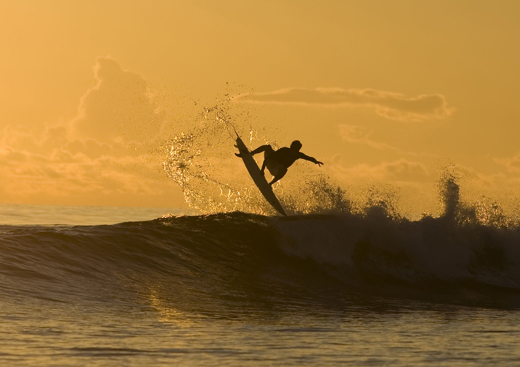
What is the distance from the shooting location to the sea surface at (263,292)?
827 cm

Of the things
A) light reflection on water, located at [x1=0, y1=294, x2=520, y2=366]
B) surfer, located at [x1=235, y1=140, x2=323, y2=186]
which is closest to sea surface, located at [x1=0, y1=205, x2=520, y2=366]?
light reflection on water, located at [x1=0, y1=294, x2=520, y2=366]

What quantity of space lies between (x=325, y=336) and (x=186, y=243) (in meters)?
8.44

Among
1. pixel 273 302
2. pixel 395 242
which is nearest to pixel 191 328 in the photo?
pixel 273 302

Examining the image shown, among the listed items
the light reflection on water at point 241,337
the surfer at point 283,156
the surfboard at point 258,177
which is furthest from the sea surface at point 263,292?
the surfer at point 283,156

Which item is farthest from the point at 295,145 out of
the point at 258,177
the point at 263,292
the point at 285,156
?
the point at 263,292

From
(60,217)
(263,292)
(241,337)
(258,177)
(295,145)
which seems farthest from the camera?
(60,217)

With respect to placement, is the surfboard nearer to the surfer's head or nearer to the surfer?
the surfer

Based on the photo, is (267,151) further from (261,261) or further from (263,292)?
(263,292)

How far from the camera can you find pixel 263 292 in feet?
47.0

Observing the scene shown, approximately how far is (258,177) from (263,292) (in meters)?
6.38

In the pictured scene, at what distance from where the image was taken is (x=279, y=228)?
18.7 meters

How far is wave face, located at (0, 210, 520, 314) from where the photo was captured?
511 inches

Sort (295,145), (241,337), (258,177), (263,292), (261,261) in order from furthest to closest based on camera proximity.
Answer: (258,177) → (295,145) → (261,261) → (263,292) → (241,337)

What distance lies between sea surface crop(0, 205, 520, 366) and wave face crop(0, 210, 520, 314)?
1.9 inches
